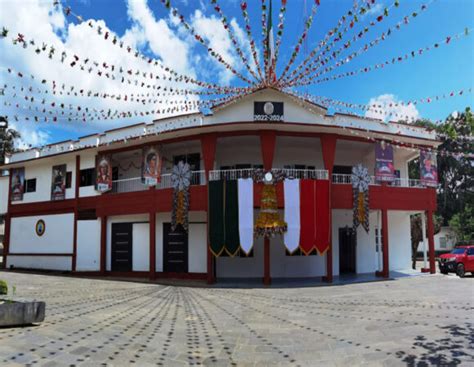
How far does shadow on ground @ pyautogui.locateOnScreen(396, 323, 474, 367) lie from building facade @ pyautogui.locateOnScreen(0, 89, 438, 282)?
852 cm

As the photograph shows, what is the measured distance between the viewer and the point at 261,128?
53.5 ft

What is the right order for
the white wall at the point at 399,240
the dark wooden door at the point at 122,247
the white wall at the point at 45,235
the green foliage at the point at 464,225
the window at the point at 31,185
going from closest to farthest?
the dark wooden door at the point at 122,247 → the white wall at the point at 399,240 → the white wall at the point at 45,235 → the window at the point at 31,185 → the green foliage at the point at 464,225

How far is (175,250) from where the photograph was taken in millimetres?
18500

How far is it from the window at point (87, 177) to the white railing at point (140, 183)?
1.15m

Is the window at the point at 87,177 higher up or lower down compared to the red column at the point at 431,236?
higher up

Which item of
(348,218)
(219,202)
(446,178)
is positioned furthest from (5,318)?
(446,178)

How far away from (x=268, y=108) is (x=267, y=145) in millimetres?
1527

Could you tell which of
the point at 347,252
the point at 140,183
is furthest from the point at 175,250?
the point at 347,252

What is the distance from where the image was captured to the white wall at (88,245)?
20.3m

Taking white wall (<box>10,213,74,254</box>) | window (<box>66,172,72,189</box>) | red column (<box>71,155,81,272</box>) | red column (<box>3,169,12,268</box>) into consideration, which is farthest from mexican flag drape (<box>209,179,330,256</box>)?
red column (<box>3,169,12,268</box>)

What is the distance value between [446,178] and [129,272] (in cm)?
3208

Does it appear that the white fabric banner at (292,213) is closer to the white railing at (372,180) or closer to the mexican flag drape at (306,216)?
the mexican flag drape at (306,216)

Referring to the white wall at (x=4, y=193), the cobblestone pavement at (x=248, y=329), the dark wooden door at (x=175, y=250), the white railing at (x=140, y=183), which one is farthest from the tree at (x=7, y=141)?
the cobblestone pavement at (x=248, y=329)

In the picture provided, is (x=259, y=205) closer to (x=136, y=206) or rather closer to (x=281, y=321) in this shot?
(x=136, y=206)
